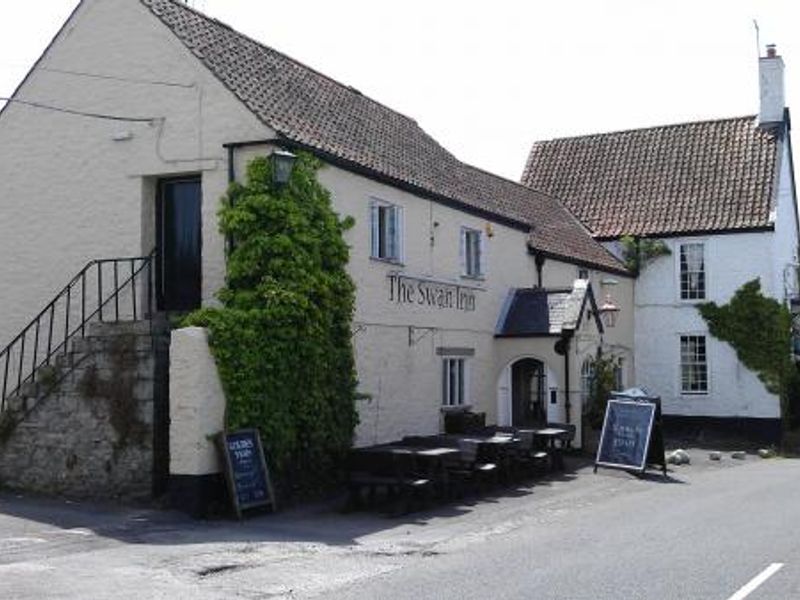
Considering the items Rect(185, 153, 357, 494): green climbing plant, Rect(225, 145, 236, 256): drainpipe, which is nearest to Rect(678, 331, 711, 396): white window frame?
Rect(185, 153, 357, 494): green climbing plant

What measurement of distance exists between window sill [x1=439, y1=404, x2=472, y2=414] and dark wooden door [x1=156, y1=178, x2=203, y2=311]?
6.11 m

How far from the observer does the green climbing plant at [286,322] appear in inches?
563

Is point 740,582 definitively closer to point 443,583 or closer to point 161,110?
point 443,583

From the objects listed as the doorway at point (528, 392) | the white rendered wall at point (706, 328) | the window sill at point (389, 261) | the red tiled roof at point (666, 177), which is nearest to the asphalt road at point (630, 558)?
the window sill at point (389, 261)

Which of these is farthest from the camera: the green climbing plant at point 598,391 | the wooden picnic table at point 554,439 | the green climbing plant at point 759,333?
the green climbing plant at point 759,333

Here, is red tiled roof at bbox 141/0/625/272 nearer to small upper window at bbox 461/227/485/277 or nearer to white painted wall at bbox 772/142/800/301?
small upper window at bbox 461/227/485/277

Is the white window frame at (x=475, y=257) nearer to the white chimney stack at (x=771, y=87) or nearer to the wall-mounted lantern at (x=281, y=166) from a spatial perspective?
the wall-mounted lantern at (x=281, y=166)

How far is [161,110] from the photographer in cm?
1659

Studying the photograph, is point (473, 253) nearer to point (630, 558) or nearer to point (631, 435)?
point (631, 435)

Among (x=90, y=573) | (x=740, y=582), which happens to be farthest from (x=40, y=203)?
(x=740, y=582)

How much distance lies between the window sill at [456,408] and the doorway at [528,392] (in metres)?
2.84

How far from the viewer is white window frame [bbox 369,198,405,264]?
1841 cm

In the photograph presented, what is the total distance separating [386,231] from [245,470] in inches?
250

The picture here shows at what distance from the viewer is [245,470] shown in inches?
551
